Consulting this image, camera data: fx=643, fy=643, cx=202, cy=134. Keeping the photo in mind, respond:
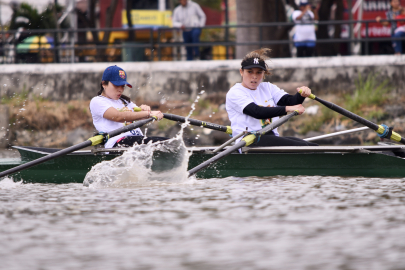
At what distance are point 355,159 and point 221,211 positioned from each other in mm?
2428

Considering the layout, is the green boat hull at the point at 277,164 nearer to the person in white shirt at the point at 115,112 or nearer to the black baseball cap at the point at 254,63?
the person in white shirt at the point at 115,112

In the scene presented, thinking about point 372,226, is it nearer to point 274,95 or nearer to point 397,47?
point 274,95

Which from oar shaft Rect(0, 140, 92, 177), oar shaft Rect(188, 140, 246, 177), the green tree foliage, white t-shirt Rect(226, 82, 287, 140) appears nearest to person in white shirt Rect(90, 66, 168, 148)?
oar shaft Rect(0, 140, 92, 177)

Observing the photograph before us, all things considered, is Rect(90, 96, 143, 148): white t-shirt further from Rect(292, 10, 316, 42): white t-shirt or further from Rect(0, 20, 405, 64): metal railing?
Rect(292, 10, 316, 42): white t-shirt

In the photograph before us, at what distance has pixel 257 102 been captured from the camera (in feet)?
24.0

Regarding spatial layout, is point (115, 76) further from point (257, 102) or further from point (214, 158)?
point (257, 102)

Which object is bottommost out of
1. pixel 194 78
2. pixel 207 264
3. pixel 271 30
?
pixel 207 264

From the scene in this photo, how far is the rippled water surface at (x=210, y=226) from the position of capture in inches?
163

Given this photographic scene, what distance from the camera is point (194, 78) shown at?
13852 mm

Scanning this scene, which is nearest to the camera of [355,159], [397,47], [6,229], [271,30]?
[6,229]

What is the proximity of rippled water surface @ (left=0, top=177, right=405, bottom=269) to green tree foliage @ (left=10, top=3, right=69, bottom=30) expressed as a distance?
11.3 metres

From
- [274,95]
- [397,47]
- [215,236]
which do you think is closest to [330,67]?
[397,47]

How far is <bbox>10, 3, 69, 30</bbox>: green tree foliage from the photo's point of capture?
17.5 m

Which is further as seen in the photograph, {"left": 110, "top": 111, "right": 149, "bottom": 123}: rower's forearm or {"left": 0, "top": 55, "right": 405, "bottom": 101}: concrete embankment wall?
{"left": 0, "top": 55, "right": 405, "bottom": 101}: concrete embankment wall
